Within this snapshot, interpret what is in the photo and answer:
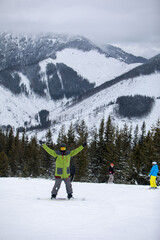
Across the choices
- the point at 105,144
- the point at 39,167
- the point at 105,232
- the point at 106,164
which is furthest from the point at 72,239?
the point at 39,167

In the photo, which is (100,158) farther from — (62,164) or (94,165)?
(62,164)

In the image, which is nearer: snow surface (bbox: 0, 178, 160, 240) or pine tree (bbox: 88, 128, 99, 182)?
snow surface (bbox: 0, 178, 160, 240)

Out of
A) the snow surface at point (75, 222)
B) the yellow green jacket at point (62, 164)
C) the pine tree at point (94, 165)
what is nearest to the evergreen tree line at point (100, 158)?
the pine tree at point (94, 165)

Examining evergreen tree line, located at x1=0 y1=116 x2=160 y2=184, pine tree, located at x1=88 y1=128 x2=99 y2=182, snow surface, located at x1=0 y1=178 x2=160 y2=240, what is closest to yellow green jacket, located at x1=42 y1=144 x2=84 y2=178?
snow surface, located at x1=0 y1=178 x2=160 y2=240

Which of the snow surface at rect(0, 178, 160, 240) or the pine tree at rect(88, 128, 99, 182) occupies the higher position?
the snow surface at rect(0, 178, 160, 240)

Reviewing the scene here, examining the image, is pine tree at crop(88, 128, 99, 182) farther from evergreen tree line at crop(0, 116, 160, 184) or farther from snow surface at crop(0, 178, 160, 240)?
snow surface at crop(0, 178, 160, 240)

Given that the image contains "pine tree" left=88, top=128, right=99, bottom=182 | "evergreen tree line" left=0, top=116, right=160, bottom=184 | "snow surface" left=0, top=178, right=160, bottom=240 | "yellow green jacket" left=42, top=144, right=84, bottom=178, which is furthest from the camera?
"pine tree" left=88, top=128, right=99, bottom=182

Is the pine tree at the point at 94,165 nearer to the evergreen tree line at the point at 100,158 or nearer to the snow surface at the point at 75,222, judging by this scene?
the evergreen tree line at the point at 100,158

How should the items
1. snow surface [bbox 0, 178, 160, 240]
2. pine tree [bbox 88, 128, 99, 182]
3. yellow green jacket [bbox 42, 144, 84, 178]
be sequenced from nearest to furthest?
snow surface [bbox 0, 178, 160, 240] < yellow green jacket [bbox 42, 144, 84, 178] < pine tree [bbox 88, 128, 99, 182]

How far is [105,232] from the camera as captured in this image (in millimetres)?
6246

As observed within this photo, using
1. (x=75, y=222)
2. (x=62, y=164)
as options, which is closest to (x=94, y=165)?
(x=62, y=164)

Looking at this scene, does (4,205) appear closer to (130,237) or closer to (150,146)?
(130,237)

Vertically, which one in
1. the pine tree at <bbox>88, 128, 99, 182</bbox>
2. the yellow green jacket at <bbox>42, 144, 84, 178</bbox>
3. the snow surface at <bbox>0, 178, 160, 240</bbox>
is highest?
the yellow green jacket at <bbox>42, 144, 84, 178</bbox>

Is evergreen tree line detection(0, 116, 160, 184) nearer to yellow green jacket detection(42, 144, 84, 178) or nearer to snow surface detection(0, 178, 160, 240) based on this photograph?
yellow green jacket detection(42, 144, 84, 178)
